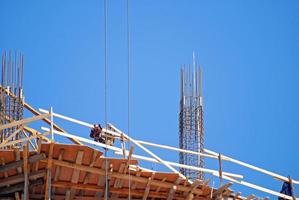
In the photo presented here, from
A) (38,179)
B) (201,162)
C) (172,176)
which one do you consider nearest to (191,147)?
(201,162)

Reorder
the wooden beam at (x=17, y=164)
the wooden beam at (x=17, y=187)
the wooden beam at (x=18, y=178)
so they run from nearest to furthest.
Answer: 1. the wooden beam at (x=17, y=164)
2. the wooden beam at (x=18, y=178)
3. the wooden beam at (x=17, y=187)

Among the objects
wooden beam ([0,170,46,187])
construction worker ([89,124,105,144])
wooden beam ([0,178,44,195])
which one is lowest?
wooden beam ([0,178,44,195])

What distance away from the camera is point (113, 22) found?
72250 millimetres

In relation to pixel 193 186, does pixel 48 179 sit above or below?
below

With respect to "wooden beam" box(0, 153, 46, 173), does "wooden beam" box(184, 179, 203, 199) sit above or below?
below

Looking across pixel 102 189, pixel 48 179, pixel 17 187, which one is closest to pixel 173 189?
pixel 102 189

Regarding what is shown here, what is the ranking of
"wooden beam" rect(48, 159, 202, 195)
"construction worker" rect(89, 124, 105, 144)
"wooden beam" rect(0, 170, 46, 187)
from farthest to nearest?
1. "construction worker" rect(89, 124, 105, 144)
2. "wooden beam" rect(0, 170, 46, 187)
3. "wooden beam" rect(48, 159, 202, 195)

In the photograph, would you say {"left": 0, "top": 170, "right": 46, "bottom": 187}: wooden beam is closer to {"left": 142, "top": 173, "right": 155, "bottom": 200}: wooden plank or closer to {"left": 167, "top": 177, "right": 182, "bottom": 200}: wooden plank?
{"left": 142, "top": 173, "right": 155, "bottom": 200}: wooden plank

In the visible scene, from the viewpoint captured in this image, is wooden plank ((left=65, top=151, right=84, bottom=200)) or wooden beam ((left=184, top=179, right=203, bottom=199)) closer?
wooden plank ((left=65, top=151, right=84, bottom=200))

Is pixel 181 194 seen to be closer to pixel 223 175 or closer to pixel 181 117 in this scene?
pixel 223 175

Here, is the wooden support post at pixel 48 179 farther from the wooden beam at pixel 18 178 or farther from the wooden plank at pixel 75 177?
the wooden plank at pixel 75 177

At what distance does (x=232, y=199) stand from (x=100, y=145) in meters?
5.16

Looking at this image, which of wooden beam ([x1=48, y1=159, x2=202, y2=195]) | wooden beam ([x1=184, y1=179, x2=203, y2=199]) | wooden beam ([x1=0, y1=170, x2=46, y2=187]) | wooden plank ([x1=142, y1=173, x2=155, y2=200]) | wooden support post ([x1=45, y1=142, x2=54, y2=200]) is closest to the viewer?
wooden support post ([x1=45, y1=142, x2=54, y2=200])

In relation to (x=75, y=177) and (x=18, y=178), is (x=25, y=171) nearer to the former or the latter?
(x=18, y=178)
